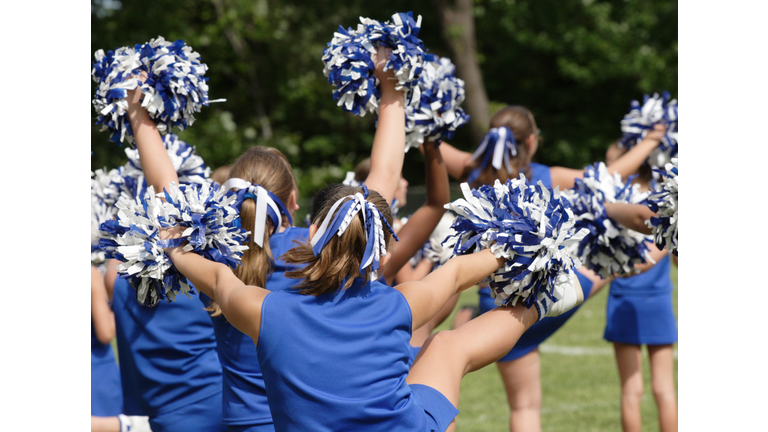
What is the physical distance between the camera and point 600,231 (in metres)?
3.37

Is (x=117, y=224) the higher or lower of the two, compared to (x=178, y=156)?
lower

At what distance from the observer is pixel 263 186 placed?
2.58m

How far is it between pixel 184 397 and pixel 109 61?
1.37 meters

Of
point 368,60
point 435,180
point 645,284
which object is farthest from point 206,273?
point 645,284

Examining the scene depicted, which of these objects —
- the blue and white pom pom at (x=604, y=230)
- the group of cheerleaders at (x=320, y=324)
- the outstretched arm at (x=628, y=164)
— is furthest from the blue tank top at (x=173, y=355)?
the outstretched arm at (x=628, y=164)

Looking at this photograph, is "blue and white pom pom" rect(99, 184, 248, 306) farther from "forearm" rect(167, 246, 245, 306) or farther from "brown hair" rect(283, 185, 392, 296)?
"brown hair" rect(283, 185, 392, 296)

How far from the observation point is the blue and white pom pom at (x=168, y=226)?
7.03 feet

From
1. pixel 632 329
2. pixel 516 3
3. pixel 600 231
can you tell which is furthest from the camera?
pixel 516 3

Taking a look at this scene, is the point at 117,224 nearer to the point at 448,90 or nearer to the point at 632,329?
the point at 448,90

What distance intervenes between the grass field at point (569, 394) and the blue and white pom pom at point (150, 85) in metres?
3.19

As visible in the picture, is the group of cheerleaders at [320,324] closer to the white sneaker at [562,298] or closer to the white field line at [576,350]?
the white sneaker at [562,298]

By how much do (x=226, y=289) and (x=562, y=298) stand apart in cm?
109

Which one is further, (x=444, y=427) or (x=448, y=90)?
(x=448, y=90)

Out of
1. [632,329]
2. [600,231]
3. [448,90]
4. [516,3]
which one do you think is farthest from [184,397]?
[516,3]
